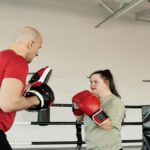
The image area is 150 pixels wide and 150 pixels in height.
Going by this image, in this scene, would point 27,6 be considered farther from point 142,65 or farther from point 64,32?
point 142,65

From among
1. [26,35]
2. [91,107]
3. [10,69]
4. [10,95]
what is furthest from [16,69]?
[91,107]

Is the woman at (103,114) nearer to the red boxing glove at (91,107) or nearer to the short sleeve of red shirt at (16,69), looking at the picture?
the red boxing glove at (91,107)

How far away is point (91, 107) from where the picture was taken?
2.20 metres

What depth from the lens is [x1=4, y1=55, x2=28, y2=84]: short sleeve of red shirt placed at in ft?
5.02

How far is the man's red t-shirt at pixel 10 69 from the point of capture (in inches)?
60.4

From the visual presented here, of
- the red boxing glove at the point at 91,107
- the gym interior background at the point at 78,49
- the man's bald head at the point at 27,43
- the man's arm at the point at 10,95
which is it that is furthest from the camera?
the gym interior background at the point at 78,49

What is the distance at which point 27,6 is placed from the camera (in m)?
4.55

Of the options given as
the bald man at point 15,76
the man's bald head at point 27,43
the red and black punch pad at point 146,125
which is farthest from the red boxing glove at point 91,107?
the man's bald head at point 27,43

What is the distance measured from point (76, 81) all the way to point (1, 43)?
1242 mm

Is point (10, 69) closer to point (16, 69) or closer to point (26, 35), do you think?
point (16, 69)

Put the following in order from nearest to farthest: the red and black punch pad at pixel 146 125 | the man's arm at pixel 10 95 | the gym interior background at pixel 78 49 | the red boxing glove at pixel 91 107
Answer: the man's arm at pixel 10 95 → the red boxing glove at pixel 91 107 → the red and black punch pad at pixel 146 125 → the gym interior background at pixel 78 49

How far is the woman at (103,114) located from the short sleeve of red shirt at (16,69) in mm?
749

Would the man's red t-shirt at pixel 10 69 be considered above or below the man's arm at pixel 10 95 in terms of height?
above

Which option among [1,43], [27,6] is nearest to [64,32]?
[27,6]
